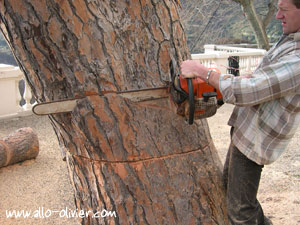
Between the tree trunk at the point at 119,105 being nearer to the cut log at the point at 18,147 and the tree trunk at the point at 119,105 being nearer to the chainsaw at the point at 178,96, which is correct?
the chainsaw at the point at 178,96

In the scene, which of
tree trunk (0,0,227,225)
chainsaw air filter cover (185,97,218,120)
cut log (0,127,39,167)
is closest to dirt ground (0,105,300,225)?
cut log (0,127,39,167)

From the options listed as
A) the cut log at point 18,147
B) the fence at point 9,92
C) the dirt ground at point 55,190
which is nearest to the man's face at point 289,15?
the dirt ground at point 55,190

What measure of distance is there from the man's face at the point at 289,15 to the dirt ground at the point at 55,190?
6.18 feet

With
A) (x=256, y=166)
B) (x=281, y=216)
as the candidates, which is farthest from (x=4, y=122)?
(x=256, y=166)

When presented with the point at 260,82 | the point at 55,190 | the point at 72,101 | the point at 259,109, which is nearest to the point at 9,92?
the point at 55,190

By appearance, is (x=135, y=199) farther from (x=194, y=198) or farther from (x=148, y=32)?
(x=148, y=32)

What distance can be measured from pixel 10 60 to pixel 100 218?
24636 millimetres

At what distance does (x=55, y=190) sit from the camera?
→ 13.2 feet

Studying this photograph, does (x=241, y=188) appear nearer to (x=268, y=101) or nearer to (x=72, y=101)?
(x=268, y=101)

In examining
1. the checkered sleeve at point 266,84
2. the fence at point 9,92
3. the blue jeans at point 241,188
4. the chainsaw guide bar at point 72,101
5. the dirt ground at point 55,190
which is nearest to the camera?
the checkered sleeve at point 266,84

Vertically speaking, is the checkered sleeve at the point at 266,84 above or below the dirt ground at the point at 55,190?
above

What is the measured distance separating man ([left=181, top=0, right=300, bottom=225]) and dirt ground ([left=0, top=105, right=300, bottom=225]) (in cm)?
124

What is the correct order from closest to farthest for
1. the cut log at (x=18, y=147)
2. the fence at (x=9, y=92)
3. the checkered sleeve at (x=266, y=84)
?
the checkered sleeve at (x=266, y=84) < the cut log at (x=18, y=147) < the fence at (x=9, y=92)

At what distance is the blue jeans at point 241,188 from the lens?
1.92 metres
